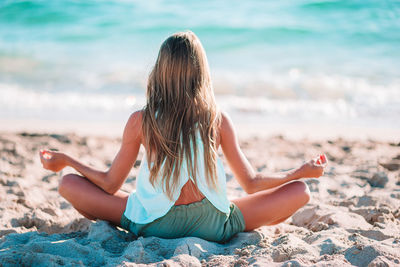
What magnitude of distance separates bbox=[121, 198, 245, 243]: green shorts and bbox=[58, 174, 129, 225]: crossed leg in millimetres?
179

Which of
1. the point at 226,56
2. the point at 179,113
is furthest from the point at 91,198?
the point at 226,56

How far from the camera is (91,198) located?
8.25 ft

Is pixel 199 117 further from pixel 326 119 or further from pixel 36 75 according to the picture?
pixel 36 75

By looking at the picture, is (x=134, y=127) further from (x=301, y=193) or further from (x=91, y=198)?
(x=301, y=193)

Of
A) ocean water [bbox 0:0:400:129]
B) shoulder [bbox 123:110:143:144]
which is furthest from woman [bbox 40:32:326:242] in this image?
ocean water [bbox 0:0:400:129]

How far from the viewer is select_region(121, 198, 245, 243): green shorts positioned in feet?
7.80

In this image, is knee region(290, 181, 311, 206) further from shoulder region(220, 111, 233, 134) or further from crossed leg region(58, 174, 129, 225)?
crossed leg region(58, 174, 129, 225)

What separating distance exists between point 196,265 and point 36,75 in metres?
9.14

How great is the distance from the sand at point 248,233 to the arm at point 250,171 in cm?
31

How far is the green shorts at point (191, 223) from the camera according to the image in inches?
93.7

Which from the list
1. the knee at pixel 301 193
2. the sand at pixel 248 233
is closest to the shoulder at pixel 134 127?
the sand at pixel 248 233

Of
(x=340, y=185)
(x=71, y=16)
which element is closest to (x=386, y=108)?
(x=340, y=185)

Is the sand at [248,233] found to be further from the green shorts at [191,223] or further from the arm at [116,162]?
the arm at [116,162]

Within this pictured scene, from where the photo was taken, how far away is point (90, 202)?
2525 millimetres
